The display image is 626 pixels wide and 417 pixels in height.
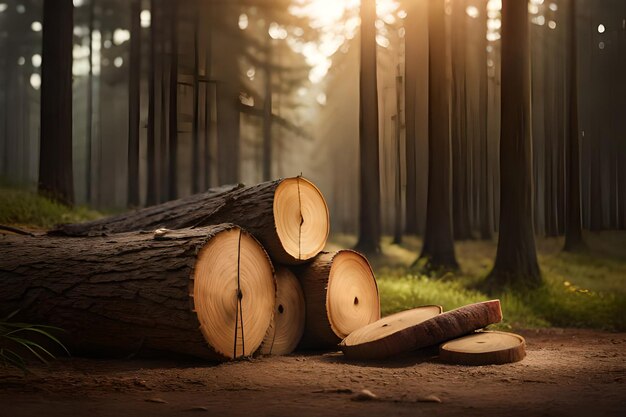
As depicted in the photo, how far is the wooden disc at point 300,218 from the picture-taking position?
19.7ft

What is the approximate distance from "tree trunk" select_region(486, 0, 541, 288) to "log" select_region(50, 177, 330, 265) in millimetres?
5246

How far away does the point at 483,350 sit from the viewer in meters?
5.15

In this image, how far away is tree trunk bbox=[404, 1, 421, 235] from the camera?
15102mm

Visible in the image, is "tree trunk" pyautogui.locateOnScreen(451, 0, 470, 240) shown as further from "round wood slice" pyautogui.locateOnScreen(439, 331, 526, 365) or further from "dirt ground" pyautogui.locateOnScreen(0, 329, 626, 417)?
"round wood slice" pyautogui.locateOnScreen(439, 331, 526, 365)

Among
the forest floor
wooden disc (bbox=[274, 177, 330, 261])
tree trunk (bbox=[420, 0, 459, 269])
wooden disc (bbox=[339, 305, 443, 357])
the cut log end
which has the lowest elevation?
the forest floor

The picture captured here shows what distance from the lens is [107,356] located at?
551cm

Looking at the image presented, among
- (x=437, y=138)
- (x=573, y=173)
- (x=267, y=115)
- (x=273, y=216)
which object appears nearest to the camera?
(x=273, y=216)

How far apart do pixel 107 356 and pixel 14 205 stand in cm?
580

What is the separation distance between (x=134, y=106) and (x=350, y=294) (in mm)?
11089

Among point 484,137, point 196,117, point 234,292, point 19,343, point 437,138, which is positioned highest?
point 196,117

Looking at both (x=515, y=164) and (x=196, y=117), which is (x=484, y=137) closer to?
(x=515, y=164)

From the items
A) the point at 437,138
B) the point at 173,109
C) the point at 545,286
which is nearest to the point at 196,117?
the point at 173,109

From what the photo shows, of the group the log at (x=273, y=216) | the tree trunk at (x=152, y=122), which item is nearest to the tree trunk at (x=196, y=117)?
the tree trunk at (x=152, y=122)

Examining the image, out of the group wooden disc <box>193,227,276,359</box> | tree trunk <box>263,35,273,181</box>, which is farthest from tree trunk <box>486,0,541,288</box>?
tree trunk <box>263,35,273,181</box>
